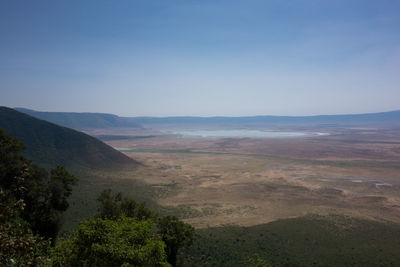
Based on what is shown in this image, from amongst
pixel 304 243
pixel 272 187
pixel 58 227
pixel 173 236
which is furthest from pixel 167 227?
pixel 272 187

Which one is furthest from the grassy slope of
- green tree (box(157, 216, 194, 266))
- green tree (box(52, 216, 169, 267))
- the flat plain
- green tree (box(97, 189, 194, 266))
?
→ green tree (box(52, 216, 169, 267))

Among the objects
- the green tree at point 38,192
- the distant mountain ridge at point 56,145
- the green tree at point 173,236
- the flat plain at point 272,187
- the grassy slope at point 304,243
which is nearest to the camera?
the green tree at point 173,236

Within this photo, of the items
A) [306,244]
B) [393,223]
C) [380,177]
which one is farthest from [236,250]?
[380,177]

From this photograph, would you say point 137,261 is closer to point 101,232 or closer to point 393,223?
point 101,232

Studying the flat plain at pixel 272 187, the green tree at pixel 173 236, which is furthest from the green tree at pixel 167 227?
the flat plain at pixel 272 187

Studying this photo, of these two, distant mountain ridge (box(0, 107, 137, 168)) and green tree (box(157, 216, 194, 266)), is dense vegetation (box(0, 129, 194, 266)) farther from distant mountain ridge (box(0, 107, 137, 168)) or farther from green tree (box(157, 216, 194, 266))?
distant mountain ridge (box(0, 107, 137, 168))

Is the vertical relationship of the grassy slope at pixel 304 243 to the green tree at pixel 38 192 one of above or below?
below

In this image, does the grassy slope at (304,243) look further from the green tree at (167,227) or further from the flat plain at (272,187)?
the green tree at (167,227)

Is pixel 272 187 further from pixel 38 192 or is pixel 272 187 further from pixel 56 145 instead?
pixel 56 145
